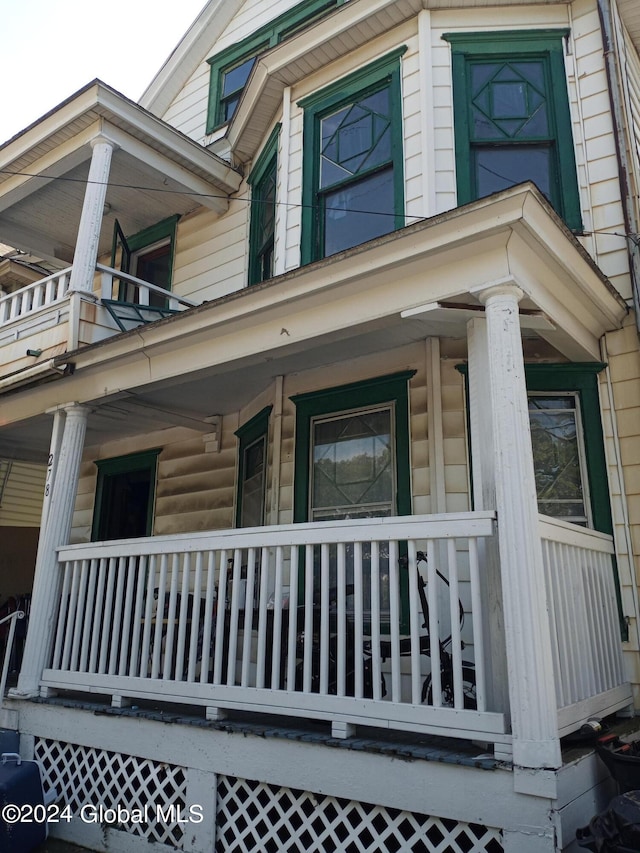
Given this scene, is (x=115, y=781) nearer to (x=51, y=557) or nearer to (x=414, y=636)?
(x=51, y=557)

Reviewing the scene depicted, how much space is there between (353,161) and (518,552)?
4755 mm

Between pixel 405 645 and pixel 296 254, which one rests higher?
pixel 296 254

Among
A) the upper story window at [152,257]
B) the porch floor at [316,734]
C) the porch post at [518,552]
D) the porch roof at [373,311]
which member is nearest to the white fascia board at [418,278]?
the porch roof at [373,311]

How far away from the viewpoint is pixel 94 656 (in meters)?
5.20

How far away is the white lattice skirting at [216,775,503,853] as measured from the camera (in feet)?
11.0

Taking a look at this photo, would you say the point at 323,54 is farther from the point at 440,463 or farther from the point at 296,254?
the point at 440,463

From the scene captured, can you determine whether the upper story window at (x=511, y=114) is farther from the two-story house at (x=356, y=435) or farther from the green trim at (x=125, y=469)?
the green trim at (x=125, y=469)

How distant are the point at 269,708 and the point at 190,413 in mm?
4092

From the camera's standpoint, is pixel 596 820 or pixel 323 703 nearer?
pixel 596 820

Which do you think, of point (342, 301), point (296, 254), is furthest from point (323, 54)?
point (342, 301)

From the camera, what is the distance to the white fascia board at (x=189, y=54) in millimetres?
10055

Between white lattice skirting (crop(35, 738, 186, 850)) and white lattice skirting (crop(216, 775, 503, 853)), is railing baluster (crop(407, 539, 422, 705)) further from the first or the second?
white lattice skirting (crop(35, 738, 186, 850))

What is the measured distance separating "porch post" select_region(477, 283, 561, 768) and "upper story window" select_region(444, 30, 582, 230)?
8.51ft

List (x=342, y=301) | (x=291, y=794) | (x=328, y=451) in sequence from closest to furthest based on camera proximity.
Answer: (x=291, y=794)
(x=342, y=301)
(x=328, y=451)
